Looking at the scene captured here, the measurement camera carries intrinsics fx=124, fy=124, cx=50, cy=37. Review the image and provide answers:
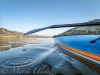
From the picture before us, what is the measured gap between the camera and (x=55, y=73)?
649 cm

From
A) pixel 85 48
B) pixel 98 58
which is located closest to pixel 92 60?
pixel 98 58

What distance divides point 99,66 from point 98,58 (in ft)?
1.35

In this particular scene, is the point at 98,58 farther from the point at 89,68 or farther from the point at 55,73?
the point at 55,73

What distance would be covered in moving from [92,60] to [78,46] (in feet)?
6.71

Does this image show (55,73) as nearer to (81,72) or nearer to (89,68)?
(81,72)

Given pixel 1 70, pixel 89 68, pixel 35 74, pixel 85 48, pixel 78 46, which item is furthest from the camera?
pixel 78 46

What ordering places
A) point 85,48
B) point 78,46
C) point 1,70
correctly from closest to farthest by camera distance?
point 1,70
point 85,48
point 78,46

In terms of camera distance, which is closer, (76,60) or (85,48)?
(85,48)

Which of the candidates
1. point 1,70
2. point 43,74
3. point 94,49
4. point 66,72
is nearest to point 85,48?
point 94,49

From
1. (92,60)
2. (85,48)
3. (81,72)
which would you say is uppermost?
(85,48)

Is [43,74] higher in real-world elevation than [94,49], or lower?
lower

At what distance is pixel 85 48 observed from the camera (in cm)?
793

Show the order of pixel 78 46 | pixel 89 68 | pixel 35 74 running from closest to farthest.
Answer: pixel 35 74
pixel 89 68
pixel 78 46

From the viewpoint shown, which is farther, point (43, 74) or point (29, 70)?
point (29, 70)
